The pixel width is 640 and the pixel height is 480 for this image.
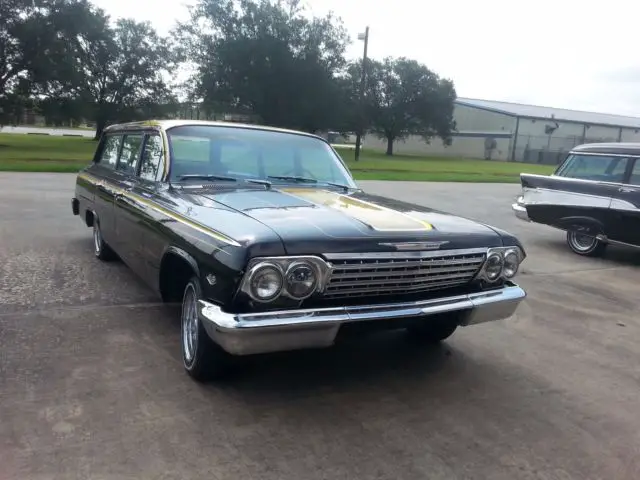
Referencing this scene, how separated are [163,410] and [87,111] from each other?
42.0 meters

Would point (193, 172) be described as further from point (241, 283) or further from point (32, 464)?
point (32, 464)

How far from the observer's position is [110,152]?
21.1 feet

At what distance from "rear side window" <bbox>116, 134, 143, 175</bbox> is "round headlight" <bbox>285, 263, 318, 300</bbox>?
271 cm

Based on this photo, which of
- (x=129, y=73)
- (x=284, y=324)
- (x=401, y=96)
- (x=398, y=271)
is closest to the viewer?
(x=284, y=324)

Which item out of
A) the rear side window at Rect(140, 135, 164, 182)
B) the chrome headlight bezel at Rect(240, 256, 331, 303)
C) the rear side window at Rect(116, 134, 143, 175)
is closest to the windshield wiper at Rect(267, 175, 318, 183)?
the rear side window at Rect(140, 135, 164, 182)

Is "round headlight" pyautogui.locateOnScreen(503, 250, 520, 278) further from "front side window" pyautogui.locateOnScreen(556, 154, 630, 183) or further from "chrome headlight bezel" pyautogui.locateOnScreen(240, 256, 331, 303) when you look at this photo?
"front side window" pyautogui.locateOnScreen(556, 154, 630, 183)

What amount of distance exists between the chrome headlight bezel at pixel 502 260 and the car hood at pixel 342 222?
5 cm

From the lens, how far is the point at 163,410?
3.27m

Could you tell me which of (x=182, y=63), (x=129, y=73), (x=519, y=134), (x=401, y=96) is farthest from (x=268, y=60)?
(x=519, y=134)

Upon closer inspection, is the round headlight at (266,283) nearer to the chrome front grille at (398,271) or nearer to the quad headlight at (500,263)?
the chrome front grille at (398,271)

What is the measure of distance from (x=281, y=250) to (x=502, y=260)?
5.15 ft

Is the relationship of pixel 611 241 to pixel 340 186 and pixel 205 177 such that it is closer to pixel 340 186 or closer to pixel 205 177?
pixel 340 186

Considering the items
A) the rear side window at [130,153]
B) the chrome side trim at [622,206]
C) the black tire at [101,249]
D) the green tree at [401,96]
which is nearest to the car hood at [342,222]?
the rear side window at [130,153]

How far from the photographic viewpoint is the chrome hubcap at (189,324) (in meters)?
3.68
